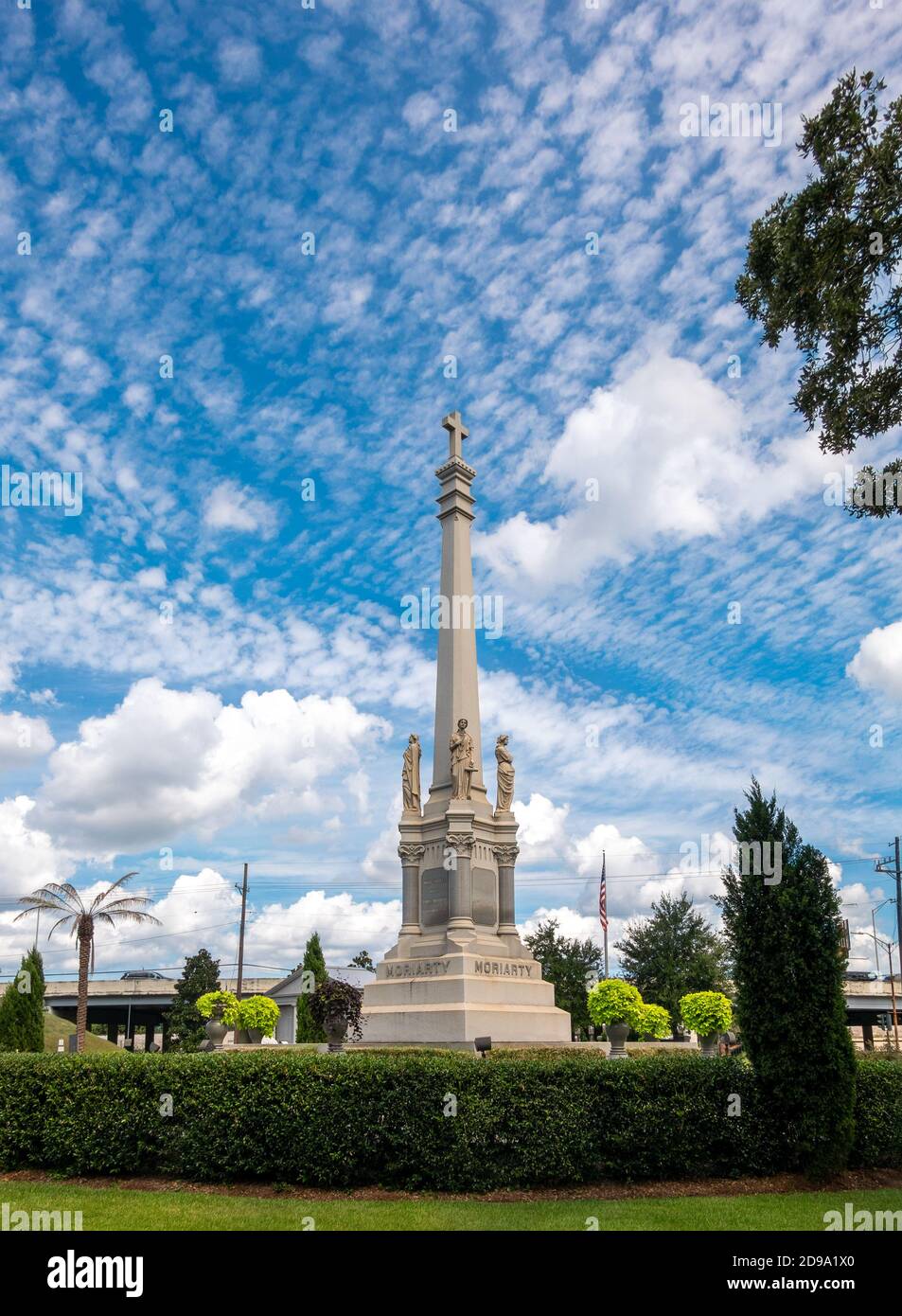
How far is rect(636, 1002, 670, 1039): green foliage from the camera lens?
104 feet

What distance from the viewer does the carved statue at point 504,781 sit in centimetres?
2830

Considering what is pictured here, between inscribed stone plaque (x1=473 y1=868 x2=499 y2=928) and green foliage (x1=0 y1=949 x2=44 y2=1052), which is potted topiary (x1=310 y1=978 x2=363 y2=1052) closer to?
inscribed stone plaque (x1=473 y1=868 x2=499 y2=928)

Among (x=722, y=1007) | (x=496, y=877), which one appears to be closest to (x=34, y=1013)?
(x=496, y=877)

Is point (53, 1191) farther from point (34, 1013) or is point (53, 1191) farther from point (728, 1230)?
point (34, 1013)

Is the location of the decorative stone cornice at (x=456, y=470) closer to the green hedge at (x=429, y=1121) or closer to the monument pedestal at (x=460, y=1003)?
the monument pedestal at (x=460, y=1003)

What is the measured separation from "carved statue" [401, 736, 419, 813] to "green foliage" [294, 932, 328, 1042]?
20.3 ft

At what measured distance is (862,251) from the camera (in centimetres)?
1332

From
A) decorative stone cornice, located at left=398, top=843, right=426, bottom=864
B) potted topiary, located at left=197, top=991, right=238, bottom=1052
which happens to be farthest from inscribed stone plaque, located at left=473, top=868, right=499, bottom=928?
potted topiary, located at left=197, top=991, right=238, bottom=1052

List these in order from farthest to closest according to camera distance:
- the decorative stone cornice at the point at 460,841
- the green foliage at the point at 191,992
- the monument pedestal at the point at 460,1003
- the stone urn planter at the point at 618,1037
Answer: the green foliage at the point at 191,992
the decorative stone cornice at the point at 460,841
the stone urn planter at the point at 618,1037
the monument pedestal at the point at 460,1003

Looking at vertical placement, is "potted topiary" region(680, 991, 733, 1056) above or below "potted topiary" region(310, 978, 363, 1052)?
below

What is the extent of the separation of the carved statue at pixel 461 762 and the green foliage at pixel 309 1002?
307 inches

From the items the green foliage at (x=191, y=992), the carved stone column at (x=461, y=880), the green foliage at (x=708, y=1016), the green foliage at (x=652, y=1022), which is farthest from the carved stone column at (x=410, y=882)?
the green foliage at (x=191, y=992)
